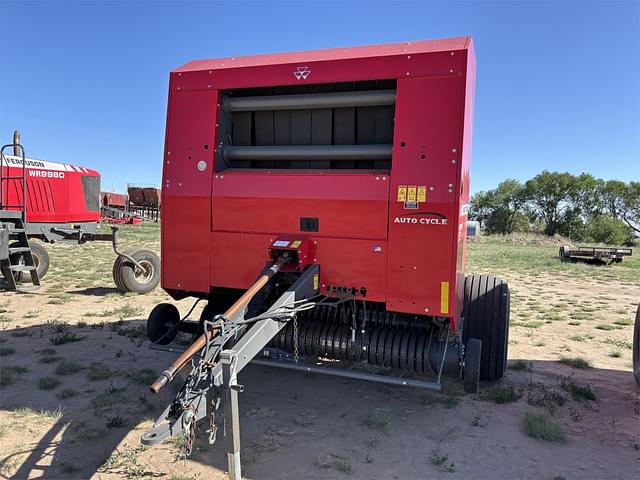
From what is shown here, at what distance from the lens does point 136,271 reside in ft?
31.4

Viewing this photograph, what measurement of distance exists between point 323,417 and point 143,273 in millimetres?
6728

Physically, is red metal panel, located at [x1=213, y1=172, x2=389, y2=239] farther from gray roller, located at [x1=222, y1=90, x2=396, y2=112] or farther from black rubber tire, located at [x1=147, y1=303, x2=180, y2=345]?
black rubber tire, located at [x1=147, y1=303, x2=180, y2=345]

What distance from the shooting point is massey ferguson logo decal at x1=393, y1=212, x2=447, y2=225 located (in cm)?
375

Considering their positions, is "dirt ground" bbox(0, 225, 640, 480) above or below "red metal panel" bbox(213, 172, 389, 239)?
below

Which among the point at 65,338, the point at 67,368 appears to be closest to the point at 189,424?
the point at 67,368

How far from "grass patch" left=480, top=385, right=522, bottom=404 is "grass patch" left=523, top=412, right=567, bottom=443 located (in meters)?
0.48

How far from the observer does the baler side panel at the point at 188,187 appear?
14.3 ft

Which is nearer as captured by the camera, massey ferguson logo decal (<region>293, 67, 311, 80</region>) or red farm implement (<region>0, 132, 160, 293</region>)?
massey ferguson logo decal (<region>293, 67, 311, 80</region>)

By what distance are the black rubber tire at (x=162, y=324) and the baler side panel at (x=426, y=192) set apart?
89.3 inches

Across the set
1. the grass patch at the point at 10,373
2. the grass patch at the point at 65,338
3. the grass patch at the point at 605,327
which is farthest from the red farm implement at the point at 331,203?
the grass patch at the point at 605,327

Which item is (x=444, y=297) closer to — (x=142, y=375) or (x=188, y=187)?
(x=188, y=187)

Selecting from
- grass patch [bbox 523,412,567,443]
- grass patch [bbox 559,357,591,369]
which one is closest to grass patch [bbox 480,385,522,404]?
grass patch [bbox 523,412,567,443]

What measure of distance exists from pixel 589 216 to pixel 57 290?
201 feet

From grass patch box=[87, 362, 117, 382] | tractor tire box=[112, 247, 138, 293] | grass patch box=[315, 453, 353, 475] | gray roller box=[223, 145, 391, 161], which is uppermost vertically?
gray roller box=[223, 145, 391, 161]
